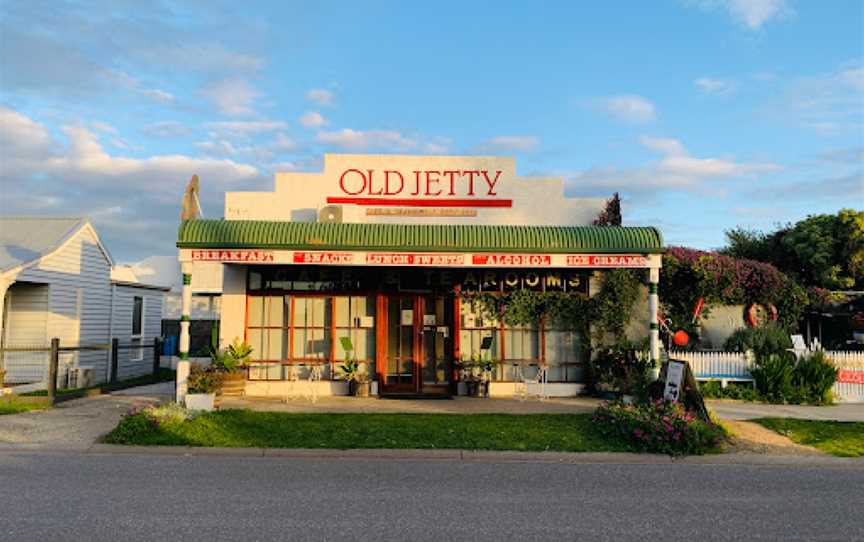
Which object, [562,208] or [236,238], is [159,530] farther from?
[562,208]

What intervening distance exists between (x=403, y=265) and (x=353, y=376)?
10.6ft

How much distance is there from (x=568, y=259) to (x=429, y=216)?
498cm

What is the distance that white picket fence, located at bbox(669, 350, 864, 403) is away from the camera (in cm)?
1536

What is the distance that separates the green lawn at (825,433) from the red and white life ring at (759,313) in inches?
244

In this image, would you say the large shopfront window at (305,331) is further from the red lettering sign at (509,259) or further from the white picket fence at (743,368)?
the white picket fence at (743,368)

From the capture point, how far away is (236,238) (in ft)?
43.9

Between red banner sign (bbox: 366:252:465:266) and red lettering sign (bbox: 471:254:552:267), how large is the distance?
0.36 meters

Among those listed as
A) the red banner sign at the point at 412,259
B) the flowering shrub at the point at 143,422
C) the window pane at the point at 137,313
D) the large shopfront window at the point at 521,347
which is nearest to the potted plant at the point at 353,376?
the red banner sign at the point at 412,259

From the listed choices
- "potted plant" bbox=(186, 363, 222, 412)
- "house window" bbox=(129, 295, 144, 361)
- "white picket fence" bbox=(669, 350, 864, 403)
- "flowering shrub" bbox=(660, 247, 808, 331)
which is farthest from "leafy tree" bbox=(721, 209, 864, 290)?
"house window" bbox=(129, 295, 144, 361)

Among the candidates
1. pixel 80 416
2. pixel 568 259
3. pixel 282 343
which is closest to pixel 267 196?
pixel 282 343

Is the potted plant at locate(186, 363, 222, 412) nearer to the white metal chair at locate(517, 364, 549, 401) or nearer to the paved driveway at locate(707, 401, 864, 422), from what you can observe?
the white metal chair at locate(517, 364, 549, 401)

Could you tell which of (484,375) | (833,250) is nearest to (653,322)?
(484,375)

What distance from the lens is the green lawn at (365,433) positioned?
1030cm

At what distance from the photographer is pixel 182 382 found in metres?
12.7
